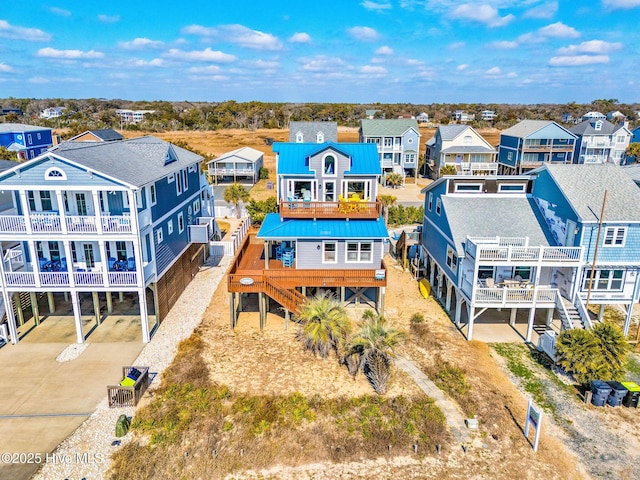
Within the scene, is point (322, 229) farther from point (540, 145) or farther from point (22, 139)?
point (22, 139)

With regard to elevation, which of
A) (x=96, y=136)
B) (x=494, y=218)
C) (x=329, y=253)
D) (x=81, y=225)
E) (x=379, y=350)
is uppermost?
(x=96, y=136)

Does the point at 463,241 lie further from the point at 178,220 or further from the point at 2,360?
the point at 2,360

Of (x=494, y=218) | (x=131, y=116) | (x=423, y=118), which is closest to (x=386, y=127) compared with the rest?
(x=494, y=218)

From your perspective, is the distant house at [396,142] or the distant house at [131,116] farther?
the distant house at [131,116]

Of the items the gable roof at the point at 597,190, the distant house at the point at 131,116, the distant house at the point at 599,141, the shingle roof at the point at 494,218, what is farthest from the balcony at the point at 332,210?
the distant house at the point at 131,116

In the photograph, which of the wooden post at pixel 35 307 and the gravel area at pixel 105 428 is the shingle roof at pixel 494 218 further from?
the wooden post at pixel 35 307

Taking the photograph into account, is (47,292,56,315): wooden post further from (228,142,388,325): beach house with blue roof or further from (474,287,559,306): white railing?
(474,287,559,306): white railing
